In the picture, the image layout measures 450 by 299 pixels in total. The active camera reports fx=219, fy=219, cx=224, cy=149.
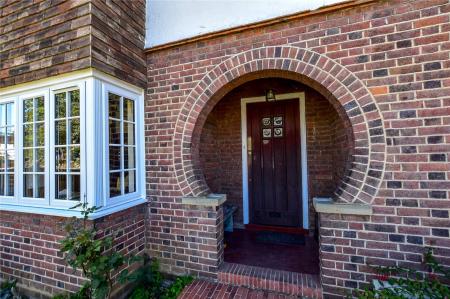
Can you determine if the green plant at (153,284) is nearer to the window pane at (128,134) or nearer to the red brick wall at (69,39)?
the window pane at (128,134)

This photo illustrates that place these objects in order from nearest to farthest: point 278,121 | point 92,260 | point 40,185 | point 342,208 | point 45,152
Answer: point 92,260 → point 342,208 → point 45,152 → point 40,185 → point 278,121

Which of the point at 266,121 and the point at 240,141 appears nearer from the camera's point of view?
the point at 266,121

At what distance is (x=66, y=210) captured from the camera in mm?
2488

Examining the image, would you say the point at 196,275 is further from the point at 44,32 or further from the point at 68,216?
the point at 44,32

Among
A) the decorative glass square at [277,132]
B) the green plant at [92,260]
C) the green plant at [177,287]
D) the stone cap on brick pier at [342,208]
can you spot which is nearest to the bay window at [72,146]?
the green plant at [92,260]

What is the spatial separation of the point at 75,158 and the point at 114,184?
20.4 inches

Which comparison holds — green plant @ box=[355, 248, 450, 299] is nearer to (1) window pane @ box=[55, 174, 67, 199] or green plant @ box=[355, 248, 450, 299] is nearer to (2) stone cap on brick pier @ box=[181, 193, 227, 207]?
(2) stone cap on brick pier @ box=[181, 193, 227, 207]

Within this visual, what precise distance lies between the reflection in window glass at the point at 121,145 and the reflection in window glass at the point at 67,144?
34 centimetres

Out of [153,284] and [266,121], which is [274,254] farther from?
[266,121]

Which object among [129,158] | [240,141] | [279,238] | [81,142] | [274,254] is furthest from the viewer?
[240,141]

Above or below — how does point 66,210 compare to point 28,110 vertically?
below

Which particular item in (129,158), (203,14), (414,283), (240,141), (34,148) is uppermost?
(203,14)

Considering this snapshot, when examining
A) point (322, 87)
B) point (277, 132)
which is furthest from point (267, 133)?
point (322, 87)

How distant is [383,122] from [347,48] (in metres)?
0.84
